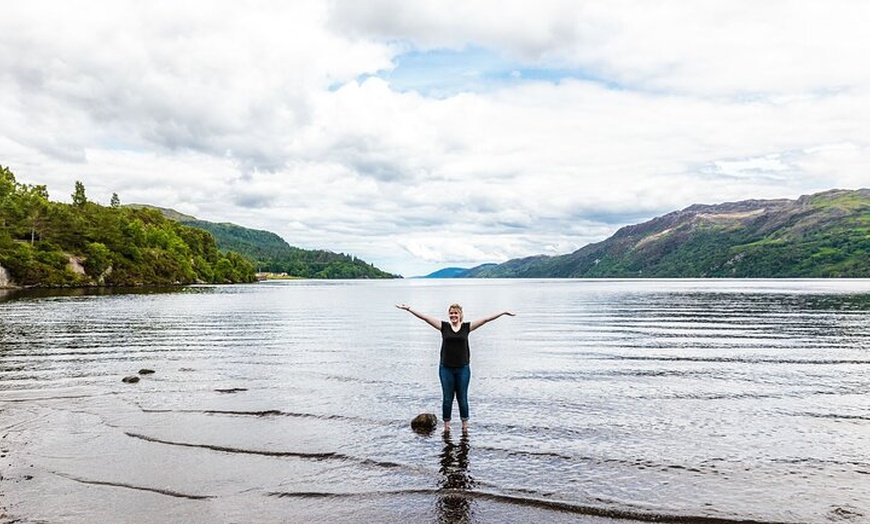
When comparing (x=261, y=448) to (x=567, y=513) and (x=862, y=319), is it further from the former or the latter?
(x=862, y=319)

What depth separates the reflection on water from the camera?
44.5 feet

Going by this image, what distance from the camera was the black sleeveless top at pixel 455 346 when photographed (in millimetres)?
19031

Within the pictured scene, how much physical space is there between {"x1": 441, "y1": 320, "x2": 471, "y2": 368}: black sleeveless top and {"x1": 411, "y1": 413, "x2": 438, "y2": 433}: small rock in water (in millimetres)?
2847

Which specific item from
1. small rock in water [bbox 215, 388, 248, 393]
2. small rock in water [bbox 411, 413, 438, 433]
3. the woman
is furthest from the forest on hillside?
the woman

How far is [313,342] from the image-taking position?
2007 inches

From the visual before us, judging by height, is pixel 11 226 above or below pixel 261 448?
above

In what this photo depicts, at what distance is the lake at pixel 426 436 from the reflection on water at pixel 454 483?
66mm

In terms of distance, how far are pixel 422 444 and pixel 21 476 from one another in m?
11.0

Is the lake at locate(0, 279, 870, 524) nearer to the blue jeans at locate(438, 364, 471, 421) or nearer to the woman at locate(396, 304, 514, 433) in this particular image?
the blue jeans at locate(438, 364, 471, 421)

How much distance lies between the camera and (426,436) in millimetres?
20125

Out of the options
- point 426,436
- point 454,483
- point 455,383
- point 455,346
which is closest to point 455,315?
point 455,346

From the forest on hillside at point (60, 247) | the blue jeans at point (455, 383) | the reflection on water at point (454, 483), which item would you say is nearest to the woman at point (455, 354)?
the blue jeans at point (455, 383)

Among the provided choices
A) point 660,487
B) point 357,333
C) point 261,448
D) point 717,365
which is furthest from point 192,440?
point 357,333

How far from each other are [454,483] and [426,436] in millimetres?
4562
